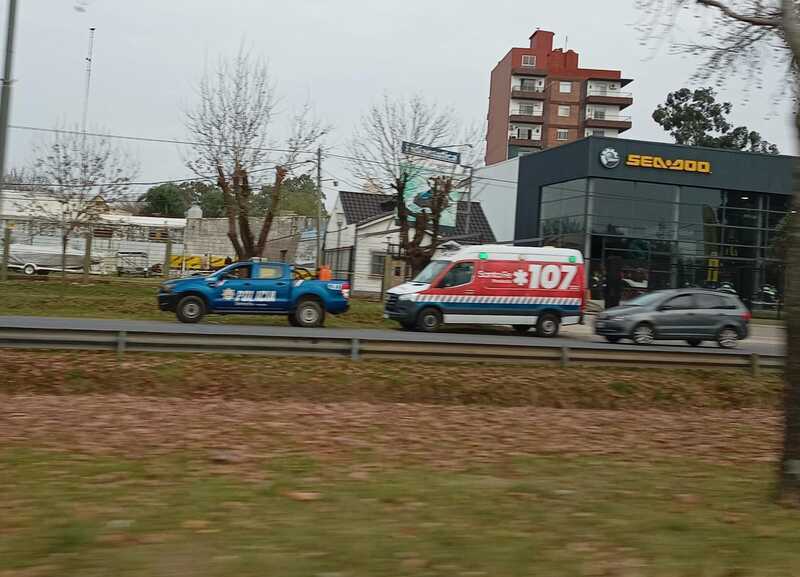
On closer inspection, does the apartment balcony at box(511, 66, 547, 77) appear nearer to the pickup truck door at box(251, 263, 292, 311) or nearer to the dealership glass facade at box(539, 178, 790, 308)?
the dealership glass facade at box(539, 178, 790, 308)

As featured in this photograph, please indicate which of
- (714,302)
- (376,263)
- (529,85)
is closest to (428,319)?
(714,302)

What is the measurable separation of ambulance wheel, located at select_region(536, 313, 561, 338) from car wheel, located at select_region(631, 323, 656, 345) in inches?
98.9

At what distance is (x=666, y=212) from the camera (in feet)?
131

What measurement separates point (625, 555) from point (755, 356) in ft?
44.3

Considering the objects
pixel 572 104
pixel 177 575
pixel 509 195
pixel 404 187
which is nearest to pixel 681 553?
pixel 177 575

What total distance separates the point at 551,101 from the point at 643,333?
60.5m

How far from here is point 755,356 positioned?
16625 mm

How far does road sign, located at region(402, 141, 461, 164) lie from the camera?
31484 millimetres

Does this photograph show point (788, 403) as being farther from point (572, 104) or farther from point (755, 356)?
point (572, 104)

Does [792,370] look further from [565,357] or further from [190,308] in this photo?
[190,308]

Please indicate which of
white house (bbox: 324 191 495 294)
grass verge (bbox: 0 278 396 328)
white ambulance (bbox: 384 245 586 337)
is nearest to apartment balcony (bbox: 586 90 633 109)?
white house (bbox: 324 191 495 294)

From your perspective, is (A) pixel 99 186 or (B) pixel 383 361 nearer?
(B) pixel 383 361

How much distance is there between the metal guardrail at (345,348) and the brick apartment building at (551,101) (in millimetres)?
61735

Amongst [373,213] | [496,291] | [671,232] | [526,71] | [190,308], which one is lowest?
[190,308]
